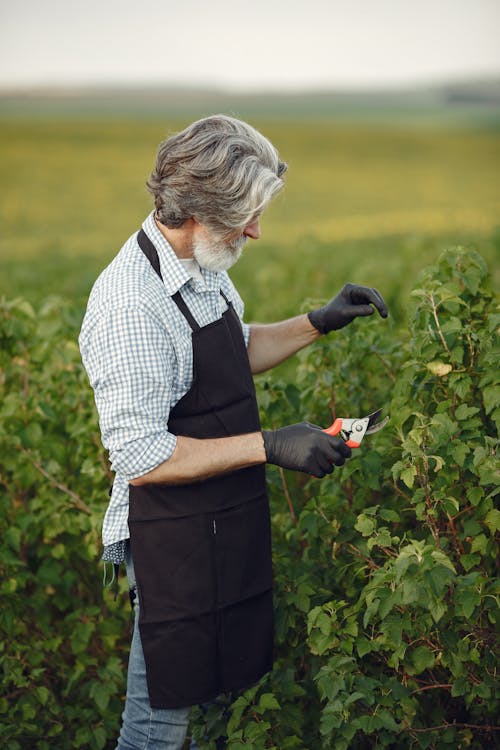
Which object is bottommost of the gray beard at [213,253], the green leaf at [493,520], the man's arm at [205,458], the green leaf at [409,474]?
the green leaf at [493,520]

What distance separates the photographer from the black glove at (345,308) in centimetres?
301

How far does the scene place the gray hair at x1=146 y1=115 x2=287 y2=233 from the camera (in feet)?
7.89

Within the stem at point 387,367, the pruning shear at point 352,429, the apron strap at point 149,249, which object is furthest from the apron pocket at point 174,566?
the stem at point 387,367

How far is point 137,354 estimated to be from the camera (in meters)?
2.29

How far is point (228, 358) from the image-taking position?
8.25 ft

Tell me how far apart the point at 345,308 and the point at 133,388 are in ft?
3.28

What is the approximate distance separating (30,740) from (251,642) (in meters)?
1.10

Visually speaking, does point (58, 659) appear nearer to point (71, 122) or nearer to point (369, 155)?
point (369, 155)

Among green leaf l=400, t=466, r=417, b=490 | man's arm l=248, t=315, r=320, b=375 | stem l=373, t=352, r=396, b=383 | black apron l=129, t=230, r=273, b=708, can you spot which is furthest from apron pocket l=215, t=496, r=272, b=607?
stem l=373, t=352, r=396, b=383

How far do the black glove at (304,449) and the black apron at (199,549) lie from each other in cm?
17

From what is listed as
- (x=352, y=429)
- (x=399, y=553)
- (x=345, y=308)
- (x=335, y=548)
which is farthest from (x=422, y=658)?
(x=345, y=308)

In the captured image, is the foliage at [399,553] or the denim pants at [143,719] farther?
the denim pants at [143,719]

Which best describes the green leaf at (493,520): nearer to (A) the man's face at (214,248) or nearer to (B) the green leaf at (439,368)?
(B) the green leaf at (439,368)

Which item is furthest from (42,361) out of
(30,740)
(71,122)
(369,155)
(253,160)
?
(71,122)
